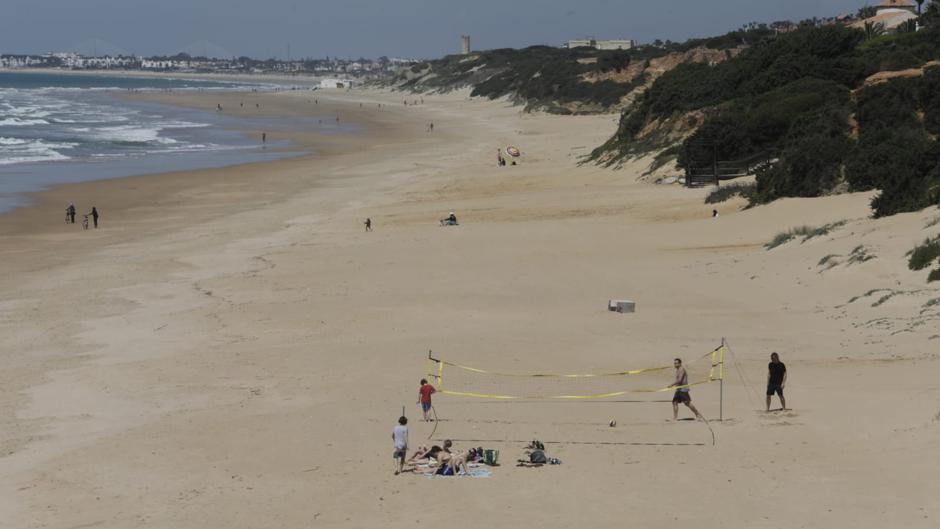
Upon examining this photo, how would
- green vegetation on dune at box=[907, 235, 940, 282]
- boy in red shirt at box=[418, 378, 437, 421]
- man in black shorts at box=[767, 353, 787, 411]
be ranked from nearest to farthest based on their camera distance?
1. man in black shorts at box=[767, 353, 787, 411]
2. boy in red shirt at box=[418, 378, 437, 421]
3. green vegetation on dune at box=[907, 235, 940, 282]

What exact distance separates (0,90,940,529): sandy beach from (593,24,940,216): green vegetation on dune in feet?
4.46

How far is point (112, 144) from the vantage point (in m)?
74.2

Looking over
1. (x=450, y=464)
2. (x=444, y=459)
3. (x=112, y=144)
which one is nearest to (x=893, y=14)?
(x=112, y=144)

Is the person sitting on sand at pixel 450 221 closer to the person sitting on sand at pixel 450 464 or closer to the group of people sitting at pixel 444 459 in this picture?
the group of people sitting at pixel 444 459

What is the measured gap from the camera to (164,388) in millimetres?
18375

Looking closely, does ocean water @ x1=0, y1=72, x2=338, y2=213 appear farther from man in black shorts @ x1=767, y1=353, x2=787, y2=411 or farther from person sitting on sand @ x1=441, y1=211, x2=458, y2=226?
man in black shorts @ x1=767, y1=353, x2=787, y2=411

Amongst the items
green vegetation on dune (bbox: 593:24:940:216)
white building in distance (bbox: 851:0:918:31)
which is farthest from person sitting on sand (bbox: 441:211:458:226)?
white building in distance (bbox: 851:0:918:31)

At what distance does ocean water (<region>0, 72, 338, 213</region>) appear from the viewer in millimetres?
56516

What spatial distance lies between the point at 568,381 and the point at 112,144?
62.0 m

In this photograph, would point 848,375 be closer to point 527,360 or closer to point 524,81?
point 527,360

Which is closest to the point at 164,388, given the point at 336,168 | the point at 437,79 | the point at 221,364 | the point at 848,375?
the point at 221,364

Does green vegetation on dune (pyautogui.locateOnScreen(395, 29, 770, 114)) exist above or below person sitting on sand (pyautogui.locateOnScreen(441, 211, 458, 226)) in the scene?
above

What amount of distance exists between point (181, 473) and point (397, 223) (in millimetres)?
23554

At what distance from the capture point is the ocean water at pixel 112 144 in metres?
56.5
